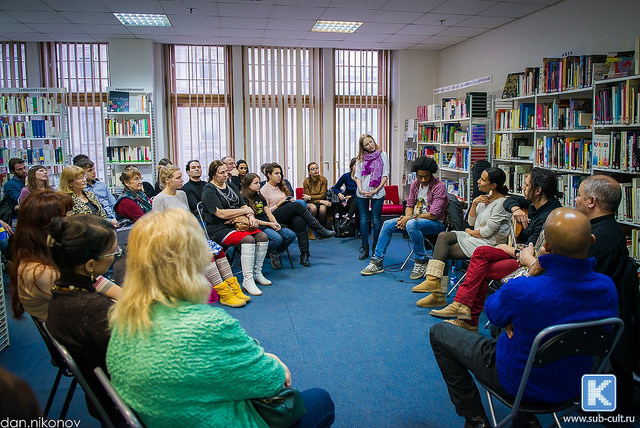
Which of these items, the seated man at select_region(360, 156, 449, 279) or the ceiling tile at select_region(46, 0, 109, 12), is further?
the ceiling tile at select_region(46, 0, 109, 12)

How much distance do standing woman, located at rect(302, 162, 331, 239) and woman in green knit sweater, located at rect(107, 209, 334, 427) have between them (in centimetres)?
616

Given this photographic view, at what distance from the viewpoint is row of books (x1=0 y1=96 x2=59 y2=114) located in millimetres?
7508

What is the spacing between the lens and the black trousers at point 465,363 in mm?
2109

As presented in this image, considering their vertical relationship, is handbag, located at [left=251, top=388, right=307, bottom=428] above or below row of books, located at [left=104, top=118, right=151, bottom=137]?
below

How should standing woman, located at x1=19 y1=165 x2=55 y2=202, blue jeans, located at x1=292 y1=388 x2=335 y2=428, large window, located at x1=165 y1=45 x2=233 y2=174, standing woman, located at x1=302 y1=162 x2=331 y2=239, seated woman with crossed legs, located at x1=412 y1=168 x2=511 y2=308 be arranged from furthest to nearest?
large window, located at x1=165 y1=45 x2=233 y2=174 < standing woman, located at x1=302 y1=162 x2=331 y2=239 < standing woman, located at x1=19 y1=165 x2=55 y2=202 < seated woman with crossed legs, located at x1=412 y1=168 x2=511 y2=308 < blue jeans, located at x1=292 y1=388 x2=335 y2=428

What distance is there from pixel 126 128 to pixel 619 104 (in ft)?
23.2

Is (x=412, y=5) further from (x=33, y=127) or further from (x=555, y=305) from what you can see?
(x=33, y=127)

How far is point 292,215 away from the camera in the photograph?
6.07 metres

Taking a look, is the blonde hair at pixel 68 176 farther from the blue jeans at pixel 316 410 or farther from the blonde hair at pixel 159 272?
the blue jeans at pixel 316 410

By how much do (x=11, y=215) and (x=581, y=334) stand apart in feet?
20.3

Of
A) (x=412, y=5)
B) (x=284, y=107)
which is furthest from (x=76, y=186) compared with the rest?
(x=284, y=107)

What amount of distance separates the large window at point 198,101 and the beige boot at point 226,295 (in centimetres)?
500

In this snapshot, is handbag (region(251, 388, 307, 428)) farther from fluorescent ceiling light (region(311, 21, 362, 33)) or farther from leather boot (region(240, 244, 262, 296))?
fluorescent ceiling light (region(311, 21, 362, 33))

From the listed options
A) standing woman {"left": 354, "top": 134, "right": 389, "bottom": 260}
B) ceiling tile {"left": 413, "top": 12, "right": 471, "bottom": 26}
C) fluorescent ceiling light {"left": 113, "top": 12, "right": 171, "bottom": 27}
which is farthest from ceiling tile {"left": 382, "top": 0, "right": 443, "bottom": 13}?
fluorescent ceiling light {"left": 113, "top": 12, "right": 171, "bottom": 27}
